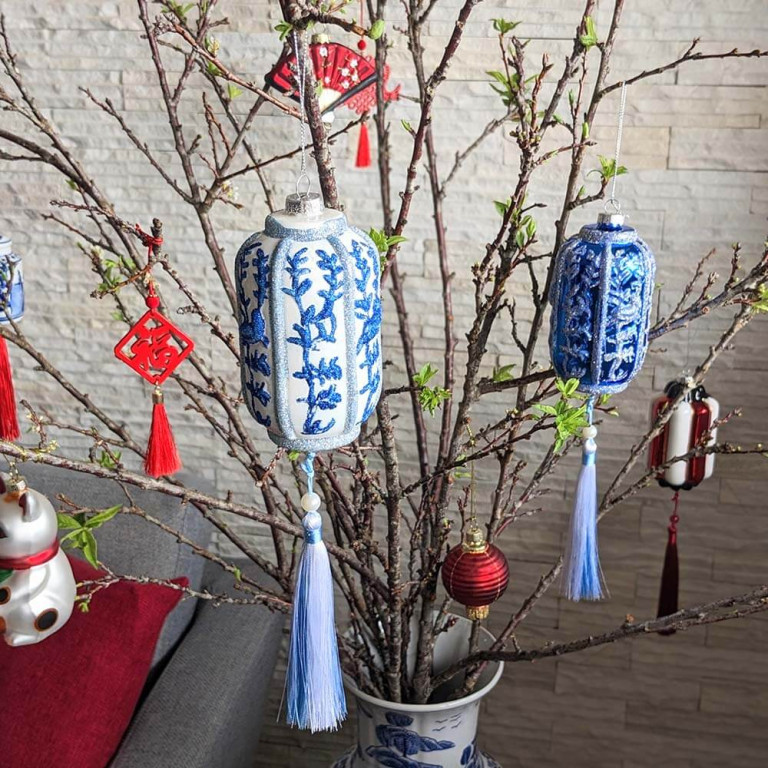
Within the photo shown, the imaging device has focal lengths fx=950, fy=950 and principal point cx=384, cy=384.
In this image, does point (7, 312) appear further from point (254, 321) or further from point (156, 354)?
point (254, 321)

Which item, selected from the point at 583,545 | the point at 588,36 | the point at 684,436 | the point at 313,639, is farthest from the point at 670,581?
the point at 588,36

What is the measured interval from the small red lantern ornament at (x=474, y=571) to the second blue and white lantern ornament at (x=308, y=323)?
347 millimetres

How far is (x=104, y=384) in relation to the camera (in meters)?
1.79

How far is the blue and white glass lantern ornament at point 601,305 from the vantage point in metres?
0.95

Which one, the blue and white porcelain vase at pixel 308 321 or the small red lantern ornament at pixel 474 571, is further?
the small red lantern ornament at pixel 474 571

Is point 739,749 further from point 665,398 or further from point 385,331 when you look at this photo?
point 385,331

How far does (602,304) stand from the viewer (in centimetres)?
96

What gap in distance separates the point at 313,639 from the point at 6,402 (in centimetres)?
56

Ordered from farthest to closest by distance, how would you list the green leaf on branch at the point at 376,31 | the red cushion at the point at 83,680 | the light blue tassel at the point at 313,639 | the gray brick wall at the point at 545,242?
the gray brick wall at the point at 545,242, the red cushion at the point at 83,680, the light blue tassel at the point at 313,639, the green leaf on branch at the point at 376,31

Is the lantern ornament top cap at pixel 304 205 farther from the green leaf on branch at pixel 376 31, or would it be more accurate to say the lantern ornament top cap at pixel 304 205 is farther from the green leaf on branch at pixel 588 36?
the green leaf on branch at pixel 588 36

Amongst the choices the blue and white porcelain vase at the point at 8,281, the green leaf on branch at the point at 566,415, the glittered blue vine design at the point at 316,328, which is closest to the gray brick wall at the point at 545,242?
the blue and white porcelain vase at the point at 8,281

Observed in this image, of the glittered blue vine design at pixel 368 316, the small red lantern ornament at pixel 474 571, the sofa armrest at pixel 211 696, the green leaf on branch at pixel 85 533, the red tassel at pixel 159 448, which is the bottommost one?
the sofa armrest at pixel 211 696

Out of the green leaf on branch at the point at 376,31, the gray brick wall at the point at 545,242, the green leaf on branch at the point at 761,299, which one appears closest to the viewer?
the green leaf on branch at the point at 376,31

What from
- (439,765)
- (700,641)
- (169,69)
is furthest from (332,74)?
(700,641)
